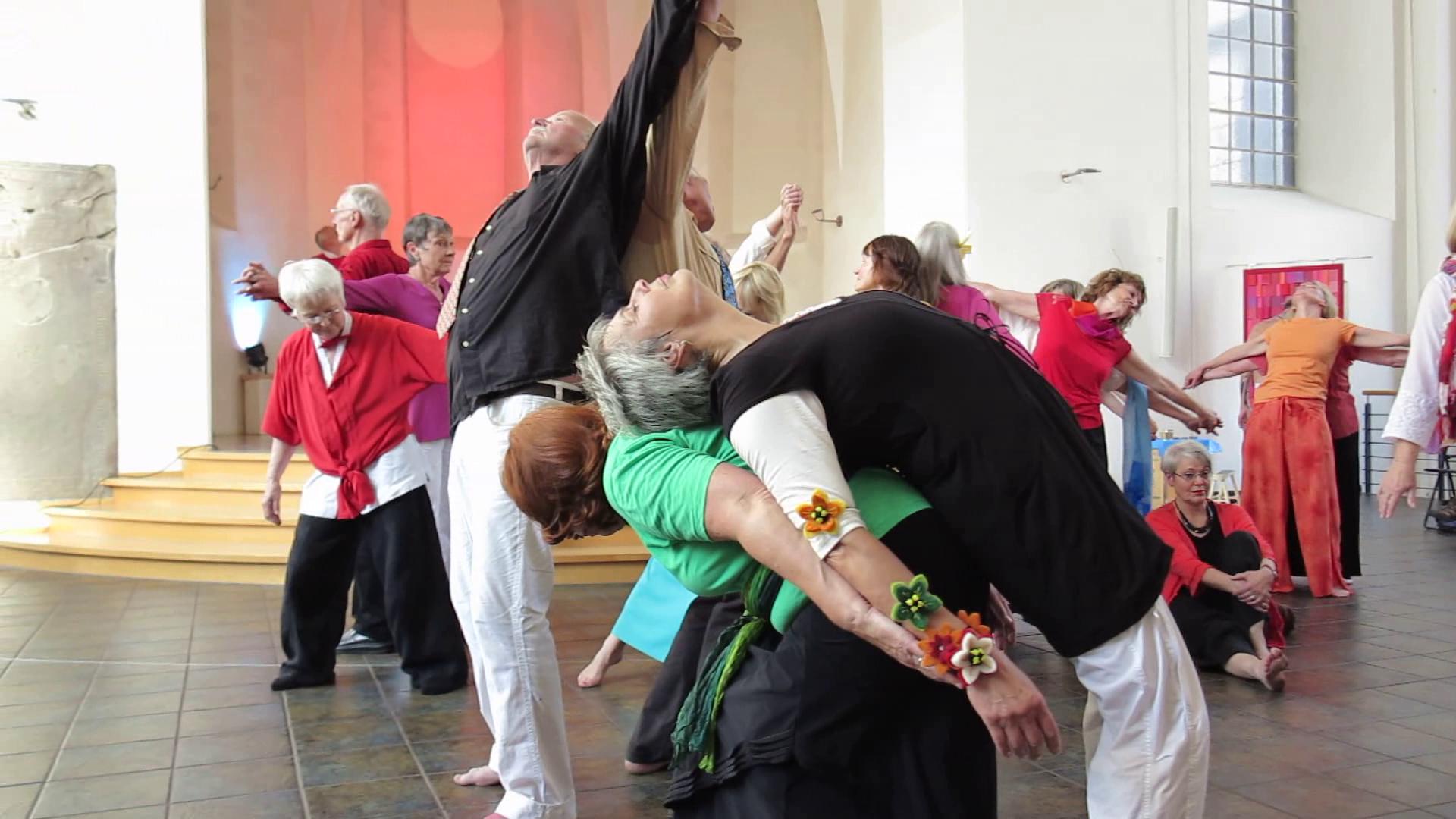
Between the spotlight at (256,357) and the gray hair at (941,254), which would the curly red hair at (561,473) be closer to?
the gray hair at (941,254)

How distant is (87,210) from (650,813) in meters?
6.99

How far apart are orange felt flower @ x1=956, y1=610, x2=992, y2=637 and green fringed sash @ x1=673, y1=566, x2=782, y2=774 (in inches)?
10.7

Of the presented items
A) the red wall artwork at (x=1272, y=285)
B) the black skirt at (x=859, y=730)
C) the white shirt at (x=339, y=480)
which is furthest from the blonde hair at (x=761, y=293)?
the red wall artwork at (x=1272, y=285)

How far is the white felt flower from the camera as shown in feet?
4.52

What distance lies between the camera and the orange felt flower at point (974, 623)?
1.41 m

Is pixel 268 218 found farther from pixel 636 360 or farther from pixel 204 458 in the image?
pixel 636 360

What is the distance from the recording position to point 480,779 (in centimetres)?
309

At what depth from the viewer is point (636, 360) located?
5.32ft

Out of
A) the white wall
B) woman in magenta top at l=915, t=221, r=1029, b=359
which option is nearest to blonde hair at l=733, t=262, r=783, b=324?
woman in magenta top at l=915, t=221, r=1029, b=359

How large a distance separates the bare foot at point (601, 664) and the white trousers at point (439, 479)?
82 centimetres

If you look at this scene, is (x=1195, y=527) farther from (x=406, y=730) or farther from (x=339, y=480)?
(x=339, y=480)

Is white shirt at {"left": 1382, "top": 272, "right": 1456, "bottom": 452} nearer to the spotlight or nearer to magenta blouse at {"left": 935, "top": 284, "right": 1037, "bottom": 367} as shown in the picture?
magenta blouse at {"left": 935, "top": 284, "right": 1037, "bottom": 367}

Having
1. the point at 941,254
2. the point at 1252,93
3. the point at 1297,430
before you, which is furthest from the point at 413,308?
the point at 1252,93

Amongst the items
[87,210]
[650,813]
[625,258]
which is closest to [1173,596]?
[650,813]
